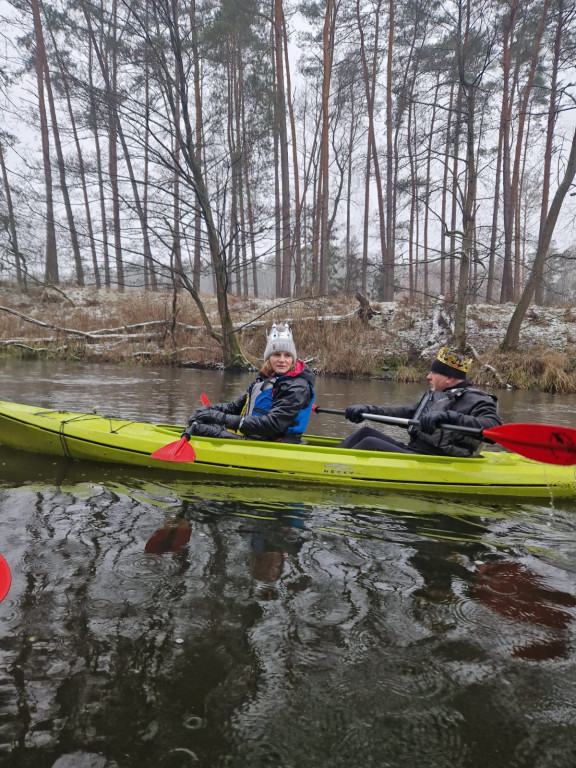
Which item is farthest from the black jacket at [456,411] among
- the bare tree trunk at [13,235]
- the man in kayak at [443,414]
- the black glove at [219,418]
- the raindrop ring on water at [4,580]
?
the bare tree trunk at [13,235]

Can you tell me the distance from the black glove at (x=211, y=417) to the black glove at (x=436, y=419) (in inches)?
66.6

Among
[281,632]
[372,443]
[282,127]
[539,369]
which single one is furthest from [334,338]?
[281,632]

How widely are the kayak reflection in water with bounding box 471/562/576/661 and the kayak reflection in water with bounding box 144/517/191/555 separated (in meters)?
1.66

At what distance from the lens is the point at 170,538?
3027mm

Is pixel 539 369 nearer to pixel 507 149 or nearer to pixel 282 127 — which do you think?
pixel 507 149

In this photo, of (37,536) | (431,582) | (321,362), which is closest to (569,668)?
(431,582)

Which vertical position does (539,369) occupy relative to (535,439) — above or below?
above

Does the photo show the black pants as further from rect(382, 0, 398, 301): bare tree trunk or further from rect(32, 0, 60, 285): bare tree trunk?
rect(382, 0, 398, 301): bare tree trunk

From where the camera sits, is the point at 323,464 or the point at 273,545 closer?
the point at 273,545

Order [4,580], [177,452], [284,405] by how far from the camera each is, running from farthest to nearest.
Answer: [284,405]
[177,452]
[4,580]

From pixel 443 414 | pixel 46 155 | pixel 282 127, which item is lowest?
pixel 443 414

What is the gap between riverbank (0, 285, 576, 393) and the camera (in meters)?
11.4

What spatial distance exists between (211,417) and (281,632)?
2.52 metres

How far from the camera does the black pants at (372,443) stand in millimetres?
4352
